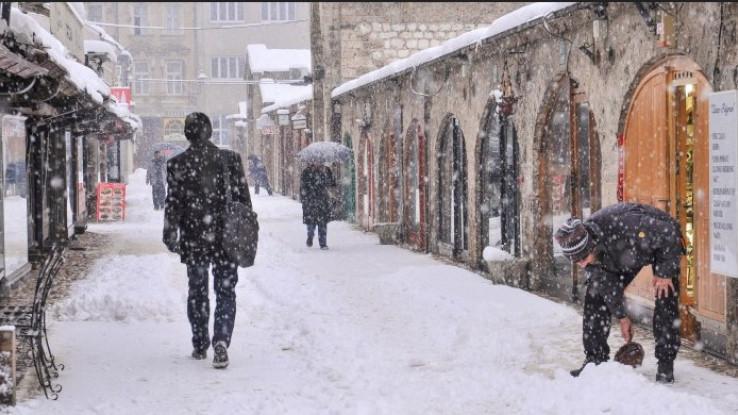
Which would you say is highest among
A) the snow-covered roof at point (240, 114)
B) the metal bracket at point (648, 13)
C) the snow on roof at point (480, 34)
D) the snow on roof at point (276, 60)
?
the snow on roof at point (276, 60)

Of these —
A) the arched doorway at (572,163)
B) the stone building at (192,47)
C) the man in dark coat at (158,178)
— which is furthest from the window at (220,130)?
the arched doorway at (572,163)

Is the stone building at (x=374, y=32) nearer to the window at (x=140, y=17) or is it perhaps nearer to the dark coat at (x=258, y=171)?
the dark coat at (x=258, y=171)

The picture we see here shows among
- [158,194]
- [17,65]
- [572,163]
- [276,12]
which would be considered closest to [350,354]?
[17,65]

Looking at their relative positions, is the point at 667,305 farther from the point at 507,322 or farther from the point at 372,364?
the point at 507,322

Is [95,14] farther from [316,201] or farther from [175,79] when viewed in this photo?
[316,201]

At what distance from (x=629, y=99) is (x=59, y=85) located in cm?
576

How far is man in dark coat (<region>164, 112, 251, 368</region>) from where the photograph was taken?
7395 millimetres

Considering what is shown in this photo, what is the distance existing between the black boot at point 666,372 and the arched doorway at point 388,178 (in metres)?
12.6

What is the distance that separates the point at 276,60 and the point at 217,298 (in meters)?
42.0

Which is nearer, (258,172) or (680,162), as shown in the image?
(680,162)

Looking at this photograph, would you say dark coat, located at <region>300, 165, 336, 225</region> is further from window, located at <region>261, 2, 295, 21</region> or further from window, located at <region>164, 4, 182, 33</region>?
window, located at <region>164, 4, 182, 33</region>

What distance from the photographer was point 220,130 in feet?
198

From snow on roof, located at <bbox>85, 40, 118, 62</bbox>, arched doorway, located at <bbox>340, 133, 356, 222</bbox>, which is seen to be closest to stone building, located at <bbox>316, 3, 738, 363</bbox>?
arched doorway, located at <bbox>340, 133, 356, 222</bbox>

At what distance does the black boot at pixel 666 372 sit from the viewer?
6727 mm
